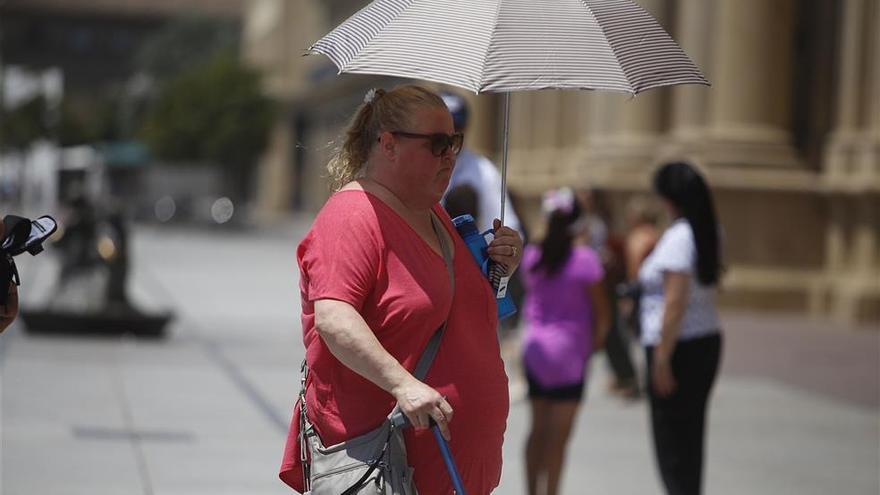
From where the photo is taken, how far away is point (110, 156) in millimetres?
85625

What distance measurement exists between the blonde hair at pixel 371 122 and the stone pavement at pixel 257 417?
403 centimetres

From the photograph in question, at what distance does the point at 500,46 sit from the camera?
3.90 m

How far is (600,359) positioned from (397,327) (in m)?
11.9

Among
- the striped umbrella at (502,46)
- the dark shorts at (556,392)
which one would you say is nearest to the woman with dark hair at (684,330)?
the dark shorts at (556,392)

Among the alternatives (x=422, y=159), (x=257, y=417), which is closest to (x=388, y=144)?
(x=422, y=159)

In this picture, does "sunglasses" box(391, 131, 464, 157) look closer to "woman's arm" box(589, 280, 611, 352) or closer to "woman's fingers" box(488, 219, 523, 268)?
"woman's fingers" box(488, 219, 523, 268)

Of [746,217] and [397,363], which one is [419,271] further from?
[746,217]

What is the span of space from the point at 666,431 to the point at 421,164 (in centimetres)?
307

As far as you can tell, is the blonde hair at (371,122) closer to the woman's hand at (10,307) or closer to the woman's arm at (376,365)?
the woman's arm at (376,365)

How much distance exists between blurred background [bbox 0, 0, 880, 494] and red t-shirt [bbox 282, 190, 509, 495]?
91 centimetres

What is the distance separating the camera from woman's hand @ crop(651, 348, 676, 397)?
6.30m

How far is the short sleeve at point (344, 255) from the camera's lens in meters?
3.52

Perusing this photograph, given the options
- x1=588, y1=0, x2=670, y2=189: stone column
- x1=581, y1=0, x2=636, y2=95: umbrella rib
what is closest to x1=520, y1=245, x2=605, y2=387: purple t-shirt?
x1=581, y1=0, x2=636, y2=95: umbrella rib

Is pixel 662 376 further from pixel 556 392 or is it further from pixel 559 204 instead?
pixel 559 204
